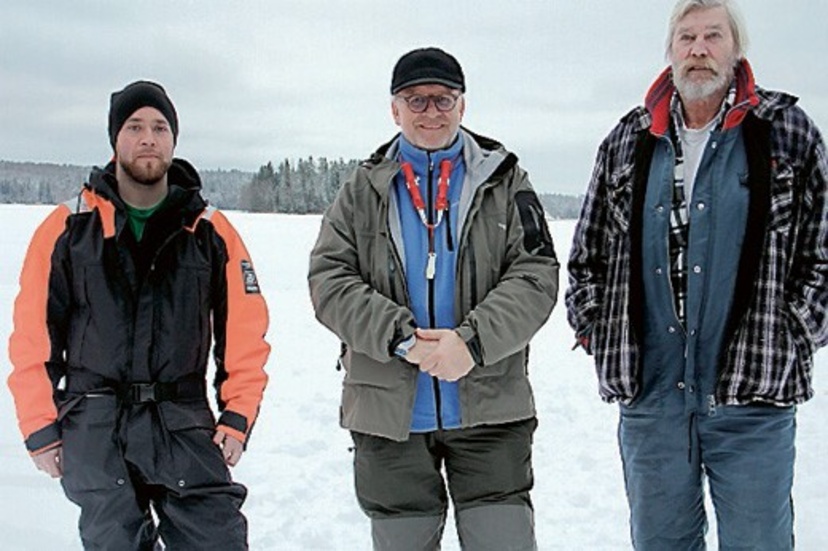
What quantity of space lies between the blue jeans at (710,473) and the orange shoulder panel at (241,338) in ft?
4.53

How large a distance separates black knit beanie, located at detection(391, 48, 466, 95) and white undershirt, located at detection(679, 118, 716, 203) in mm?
795

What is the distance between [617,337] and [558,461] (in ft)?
8.95

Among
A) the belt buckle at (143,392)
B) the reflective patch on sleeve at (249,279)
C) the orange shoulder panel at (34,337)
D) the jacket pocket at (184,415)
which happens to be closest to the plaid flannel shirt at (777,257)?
the reflective patch on sleeve at (249,279)

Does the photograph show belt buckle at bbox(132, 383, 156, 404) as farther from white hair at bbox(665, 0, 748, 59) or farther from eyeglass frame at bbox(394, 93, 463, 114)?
white hair at bbox(665, 0, 748, 59)

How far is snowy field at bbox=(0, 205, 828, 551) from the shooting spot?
4.23m

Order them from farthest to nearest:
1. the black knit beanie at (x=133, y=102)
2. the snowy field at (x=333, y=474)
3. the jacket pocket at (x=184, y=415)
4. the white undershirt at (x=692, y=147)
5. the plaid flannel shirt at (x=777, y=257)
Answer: the snowy field at (x=333, y=474), the black knit beanie at (x=133, y=102), the jacket pocket at (x=184, y=415), the white undershirt at (x=692, y=147), the plaid flannel shirt at (x=777, y=257)

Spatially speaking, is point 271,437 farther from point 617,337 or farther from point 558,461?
point 617,337

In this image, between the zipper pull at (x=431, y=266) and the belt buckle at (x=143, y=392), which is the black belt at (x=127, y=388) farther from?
the zipper pull at (x=431, y=266)

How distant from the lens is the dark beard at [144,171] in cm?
304

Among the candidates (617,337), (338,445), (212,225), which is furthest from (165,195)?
(338,445)

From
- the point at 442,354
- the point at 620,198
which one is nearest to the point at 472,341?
the point at 442,354

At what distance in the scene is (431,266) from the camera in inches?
112

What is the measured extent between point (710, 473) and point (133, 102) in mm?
2450

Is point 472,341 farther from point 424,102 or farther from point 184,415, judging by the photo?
point 184,415
